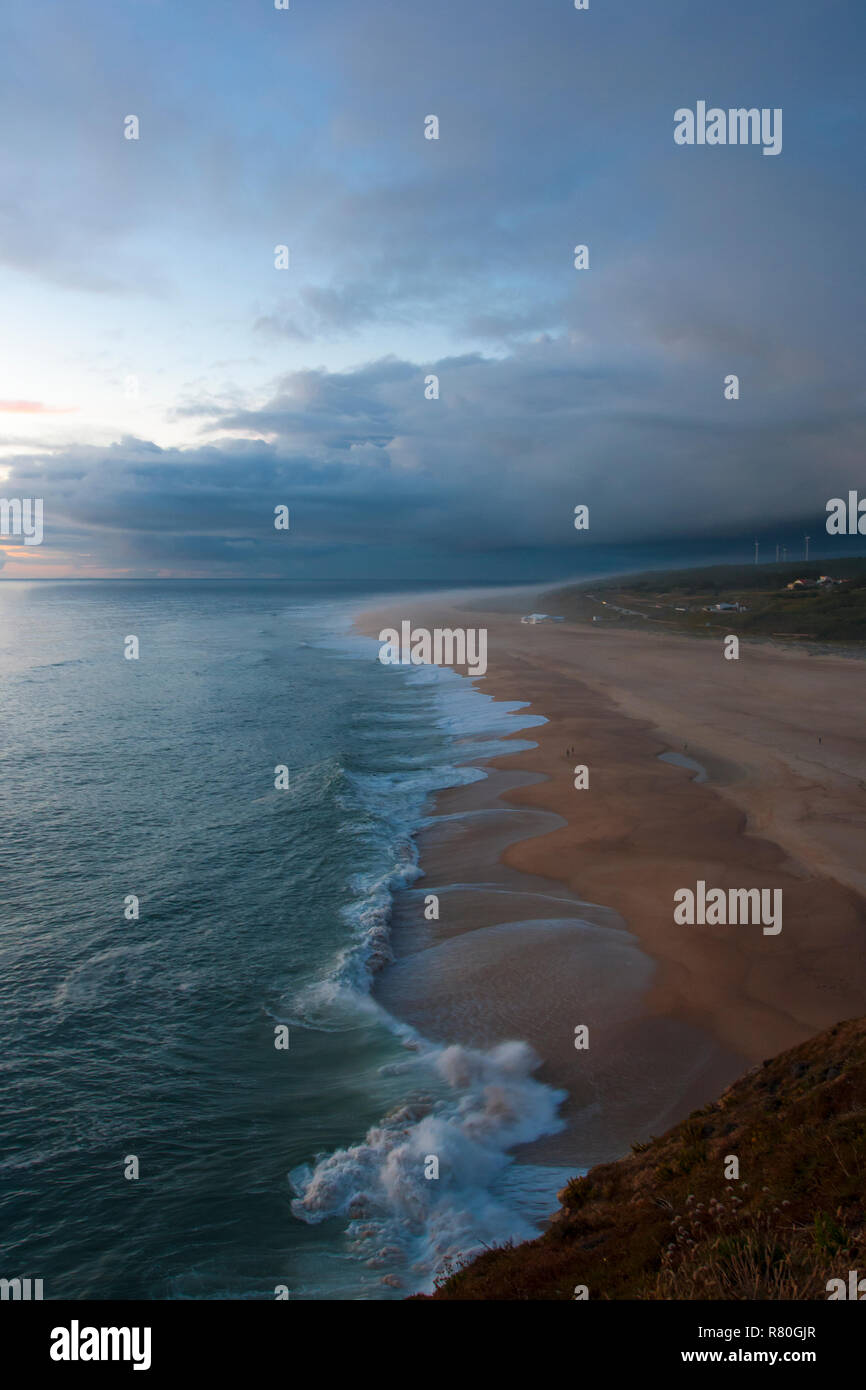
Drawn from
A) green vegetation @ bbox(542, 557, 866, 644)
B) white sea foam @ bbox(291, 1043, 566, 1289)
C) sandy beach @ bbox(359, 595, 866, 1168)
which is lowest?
white sea foam @ bbox(291, 1043, 566, 1289)

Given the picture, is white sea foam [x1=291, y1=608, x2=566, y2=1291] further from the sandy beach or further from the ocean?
the sandy beach

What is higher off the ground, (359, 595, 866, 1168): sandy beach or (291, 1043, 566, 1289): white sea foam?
(359, 595, 866, 1168): sandy beach

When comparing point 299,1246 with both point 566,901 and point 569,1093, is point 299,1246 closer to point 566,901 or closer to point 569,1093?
point 569,1093

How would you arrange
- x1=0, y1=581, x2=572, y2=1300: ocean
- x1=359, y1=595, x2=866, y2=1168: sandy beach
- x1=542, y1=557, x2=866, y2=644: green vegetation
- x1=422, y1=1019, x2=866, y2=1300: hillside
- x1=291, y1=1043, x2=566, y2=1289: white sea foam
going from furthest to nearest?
x1=542, y1=557, x2=866, y2=644: green vegetation, x1=359, y1=595, x2=866, y2=1168: sandy beach, x1=0, y1=581, x2=572, y2=1300: ocean, x1=291, y1=1043, x2=566, y2=1289: white sea foam, x1=422, y1=1019, x2=866, y2=1300: hillside

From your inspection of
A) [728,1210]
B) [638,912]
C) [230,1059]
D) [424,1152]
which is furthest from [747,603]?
[728,1210]

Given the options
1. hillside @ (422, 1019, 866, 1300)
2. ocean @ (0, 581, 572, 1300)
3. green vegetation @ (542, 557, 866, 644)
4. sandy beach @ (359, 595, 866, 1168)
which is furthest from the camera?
green vegetation @ (542, 557, 866, 644)

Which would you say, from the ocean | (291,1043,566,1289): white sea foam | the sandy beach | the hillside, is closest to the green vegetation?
the sandy beach

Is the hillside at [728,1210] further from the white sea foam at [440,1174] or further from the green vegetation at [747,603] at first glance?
the green vegetation at [747,603]
